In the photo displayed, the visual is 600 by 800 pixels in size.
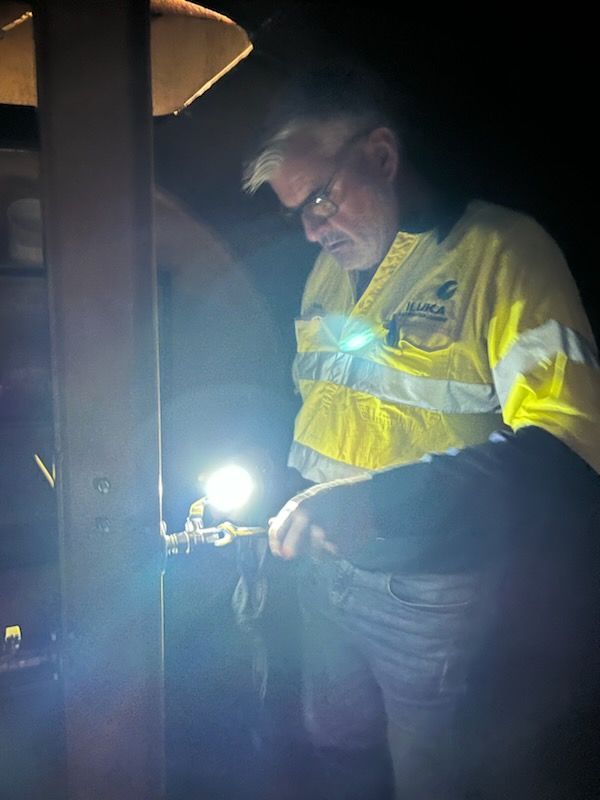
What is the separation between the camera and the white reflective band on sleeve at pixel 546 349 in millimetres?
954

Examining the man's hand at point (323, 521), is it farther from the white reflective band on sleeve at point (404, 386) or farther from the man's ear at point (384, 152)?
the man's ear at point (384, 152)

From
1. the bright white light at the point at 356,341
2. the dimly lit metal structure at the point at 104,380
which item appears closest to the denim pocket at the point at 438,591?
the bright white light at the point at 356,341

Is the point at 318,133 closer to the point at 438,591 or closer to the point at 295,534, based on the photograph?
the point at 295,534

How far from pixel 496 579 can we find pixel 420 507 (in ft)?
1.04

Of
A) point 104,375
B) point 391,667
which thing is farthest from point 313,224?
point 391,667

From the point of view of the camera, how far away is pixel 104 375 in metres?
0.62

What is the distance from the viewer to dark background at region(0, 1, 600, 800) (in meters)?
1.24

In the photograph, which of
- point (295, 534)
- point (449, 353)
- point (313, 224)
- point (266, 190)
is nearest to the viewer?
point (295, 534)

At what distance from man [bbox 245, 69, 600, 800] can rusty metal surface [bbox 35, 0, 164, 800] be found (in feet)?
0.92

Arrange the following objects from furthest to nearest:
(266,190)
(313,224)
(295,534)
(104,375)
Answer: (266,190) → (313,224) → (295,534) → (104,375)

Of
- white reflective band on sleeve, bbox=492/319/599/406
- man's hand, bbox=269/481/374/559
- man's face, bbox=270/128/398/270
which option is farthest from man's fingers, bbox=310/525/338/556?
man's face, bbox=270/128/398/270

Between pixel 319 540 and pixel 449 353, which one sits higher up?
pixel 449 353

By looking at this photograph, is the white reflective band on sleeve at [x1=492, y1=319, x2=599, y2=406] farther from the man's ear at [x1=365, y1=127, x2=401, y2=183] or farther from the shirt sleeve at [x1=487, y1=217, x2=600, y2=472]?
the man's ear at [x1=365, y1=127, x2=401, y2=183]

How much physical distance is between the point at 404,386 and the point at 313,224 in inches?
14.0
